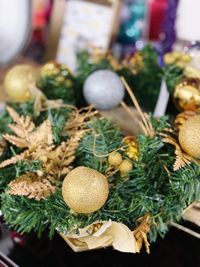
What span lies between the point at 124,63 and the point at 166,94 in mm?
134

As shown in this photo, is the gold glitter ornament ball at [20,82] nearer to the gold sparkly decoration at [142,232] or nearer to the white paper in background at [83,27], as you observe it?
the gold sparkly decoration at [142,232]

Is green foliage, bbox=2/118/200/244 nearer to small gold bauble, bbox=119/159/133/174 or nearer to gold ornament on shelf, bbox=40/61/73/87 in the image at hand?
small gold bauble, bbox=119/159/133/174

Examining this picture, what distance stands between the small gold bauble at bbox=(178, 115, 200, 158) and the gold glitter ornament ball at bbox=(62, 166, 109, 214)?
9 centimetres

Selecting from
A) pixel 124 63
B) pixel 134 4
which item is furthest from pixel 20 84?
pixel 134 4

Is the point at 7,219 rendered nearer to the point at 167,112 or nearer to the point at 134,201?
the point at 134,201

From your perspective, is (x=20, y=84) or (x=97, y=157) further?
(x=20, y=84)

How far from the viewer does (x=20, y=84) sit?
577mm

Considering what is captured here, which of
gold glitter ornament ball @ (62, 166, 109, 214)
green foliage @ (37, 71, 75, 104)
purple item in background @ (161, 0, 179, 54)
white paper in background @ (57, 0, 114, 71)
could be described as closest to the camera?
gold glitter ornament ball @ (62, 166, 109, 214)

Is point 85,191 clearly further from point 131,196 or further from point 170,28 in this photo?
point 170,28

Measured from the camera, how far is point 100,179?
Answer: 385 millimetres

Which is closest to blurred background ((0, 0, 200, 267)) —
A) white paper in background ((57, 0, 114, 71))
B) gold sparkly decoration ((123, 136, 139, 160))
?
white paper in background ((57, 0, 114, 71))

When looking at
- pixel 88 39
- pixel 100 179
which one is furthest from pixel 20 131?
pixel 88 39

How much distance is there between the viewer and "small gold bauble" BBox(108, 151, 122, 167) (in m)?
0.42

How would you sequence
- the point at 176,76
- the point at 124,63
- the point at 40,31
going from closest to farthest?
1. the point at 176,76
2. the point at 124,63
3. the point at 40,31
